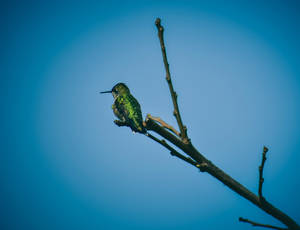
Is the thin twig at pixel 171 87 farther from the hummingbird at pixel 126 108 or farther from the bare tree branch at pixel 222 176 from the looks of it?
the hummingbird at pixel 126 108

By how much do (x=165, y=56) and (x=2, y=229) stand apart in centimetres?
7547

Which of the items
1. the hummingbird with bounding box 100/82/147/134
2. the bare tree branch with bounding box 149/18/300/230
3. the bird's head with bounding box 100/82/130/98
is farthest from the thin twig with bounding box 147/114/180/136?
the bird's head with bounding box 100/82/130/98

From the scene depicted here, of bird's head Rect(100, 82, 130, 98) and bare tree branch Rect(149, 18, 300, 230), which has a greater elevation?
bird's head Rect(100, 82, 130, 98)

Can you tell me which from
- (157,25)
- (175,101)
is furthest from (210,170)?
(157,25)

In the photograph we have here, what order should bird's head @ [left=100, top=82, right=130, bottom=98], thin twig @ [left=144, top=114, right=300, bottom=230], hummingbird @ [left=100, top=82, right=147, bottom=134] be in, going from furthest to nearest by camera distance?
bird's head @ [left=100, top=82, right=130, bottom=98], hummingbird @ [left=100, top=82, right=147, bottom=134], thin twig @ [left=144, top=114, right=300, bottom=230]

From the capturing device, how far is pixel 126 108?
15.0ft

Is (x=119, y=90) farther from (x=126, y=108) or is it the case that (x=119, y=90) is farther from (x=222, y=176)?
(x=222, y=176)

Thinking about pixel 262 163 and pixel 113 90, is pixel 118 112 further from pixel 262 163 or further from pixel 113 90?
pixel 262 163

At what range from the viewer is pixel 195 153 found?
125 cm

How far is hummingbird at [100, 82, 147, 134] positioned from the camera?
398 cm

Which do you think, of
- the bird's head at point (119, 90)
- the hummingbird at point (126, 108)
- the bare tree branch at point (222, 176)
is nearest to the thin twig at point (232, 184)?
the bare tree branch at point (222, 176)

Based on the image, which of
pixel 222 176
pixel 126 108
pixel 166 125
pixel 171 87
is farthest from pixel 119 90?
pixel 222 176

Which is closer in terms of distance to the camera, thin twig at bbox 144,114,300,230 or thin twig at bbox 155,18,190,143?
thin twig at bbox 155,18,190,143

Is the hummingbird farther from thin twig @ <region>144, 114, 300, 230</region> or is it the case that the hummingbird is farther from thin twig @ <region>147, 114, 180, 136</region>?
thin twig @ <region>144, 114, 300, 230</region>
